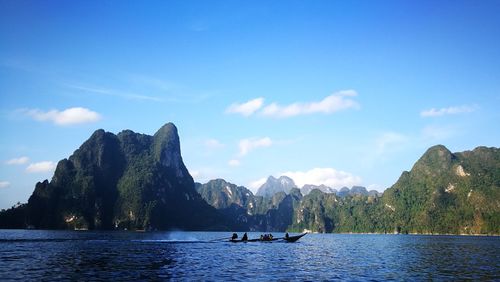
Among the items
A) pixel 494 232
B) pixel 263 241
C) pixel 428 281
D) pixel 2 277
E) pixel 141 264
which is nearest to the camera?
pixel 2 277

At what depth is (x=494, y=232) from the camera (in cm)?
19600

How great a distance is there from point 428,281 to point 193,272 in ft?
57.2

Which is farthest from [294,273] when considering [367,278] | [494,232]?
[494,232]

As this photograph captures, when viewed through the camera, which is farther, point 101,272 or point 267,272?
point 267,272

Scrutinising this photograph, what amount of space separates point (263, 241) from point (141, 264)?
167ft

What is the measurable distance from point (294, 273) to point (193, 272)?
8064 millimetres

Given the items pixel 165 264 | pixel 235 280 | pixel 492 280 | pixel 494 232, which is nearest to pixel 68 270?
pixel 165 264

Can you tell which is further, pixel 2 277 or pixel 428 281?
pixel 428 281

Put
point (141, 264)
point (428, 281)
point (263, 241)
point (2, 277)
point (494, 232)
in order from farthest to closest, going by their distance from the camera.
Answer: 1. point (494, 232)
2. point (263, 241)
3. point (141, 264)
4. point (428, 281)
5. point (2, 277)

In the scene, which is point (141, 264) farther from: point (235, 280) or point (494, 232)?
point (494, 232)

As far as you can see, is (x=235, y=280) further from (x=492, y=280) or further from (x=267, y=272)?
(x=492, y=280)

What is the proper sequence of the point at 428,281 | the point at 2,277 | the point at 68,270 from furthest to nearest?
1. the point at 68,270
2. the point at 428,281
3. the point at 2,277

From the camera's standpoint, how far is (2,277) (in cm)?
2788

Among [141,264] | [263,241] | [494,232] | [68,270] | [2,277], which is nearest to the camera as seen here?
[2,277]
